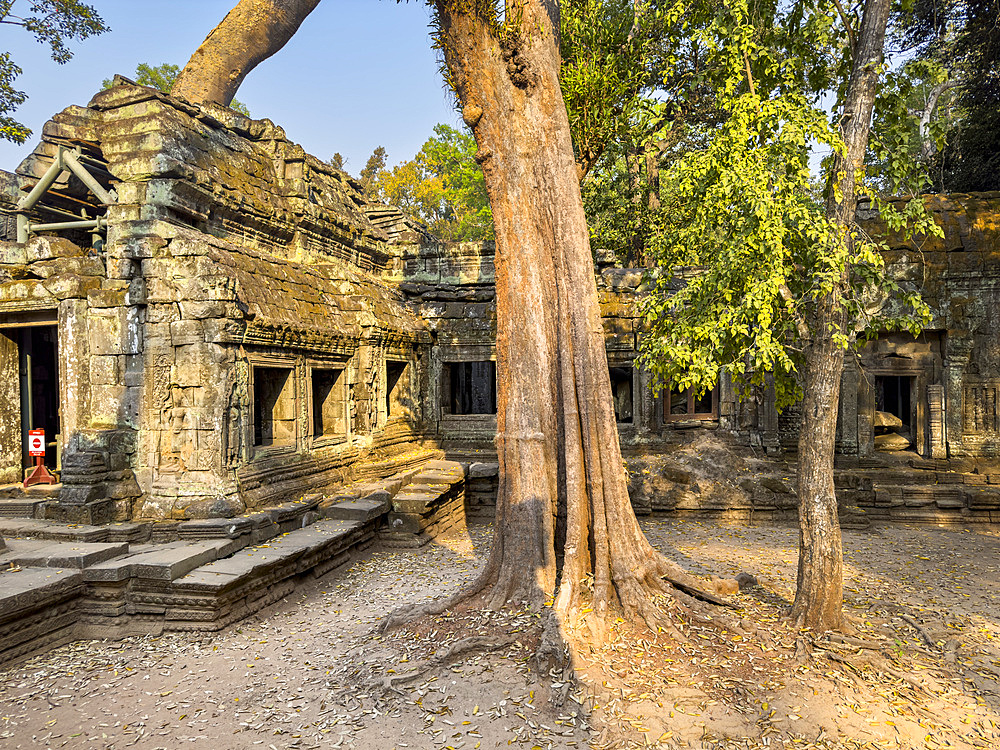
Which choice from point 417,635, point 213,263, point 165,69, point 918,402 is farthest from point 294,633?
point 165,69

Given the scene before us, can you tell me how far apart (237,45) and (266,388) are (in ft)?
42.2

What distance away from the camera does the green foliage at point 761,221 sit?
473 centimetres

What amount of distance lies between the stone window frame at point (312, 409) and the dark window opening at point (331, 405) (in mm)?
21

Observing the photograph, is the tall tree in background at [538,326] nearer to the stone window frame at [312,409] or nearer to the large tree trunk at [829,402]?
the large tree trunk at [829,402]

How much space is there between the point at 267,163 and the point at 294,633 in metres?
7.83

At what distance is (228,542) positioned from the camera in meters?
6.57

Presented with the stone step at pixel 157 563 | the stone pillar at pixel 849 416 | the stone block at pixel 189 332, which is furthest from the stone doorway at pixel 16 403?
the stone pillar at pixel 849 416

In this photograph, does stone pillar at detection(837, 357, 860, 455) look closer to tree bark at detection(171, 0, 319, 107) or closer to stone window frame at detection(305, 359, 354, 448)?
stone window frame at detection(305, 359, 354, 448)

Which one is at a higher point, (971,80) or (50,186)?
(971,80)

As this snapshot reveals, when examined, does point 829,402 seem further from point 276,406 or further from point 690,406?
point 690,406

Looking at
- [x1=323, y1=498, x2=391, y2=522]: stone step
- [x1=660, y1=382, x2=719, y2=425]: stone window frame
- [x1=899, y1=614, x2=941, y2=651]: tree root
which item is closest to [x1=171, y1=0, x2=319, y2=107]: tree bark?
[x1=323, y1=498, x2=391, y2=522]: stone step

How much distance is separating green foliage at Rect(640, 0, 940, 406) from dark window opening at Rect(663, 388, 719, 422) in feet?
16.7

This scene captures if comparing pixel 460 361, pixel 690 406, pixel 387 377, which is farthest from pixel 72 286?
pixel 690 406

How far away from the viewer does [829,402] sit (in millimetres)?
5012
